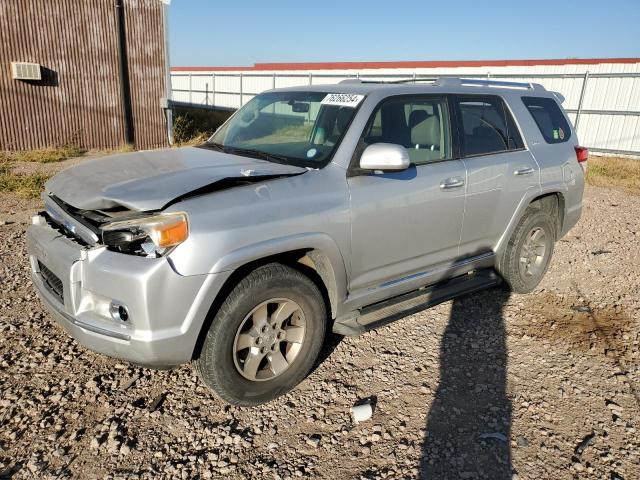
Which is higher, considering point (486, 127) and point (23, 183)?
point (486, 127)

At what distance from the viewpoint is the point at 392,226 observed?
345cm

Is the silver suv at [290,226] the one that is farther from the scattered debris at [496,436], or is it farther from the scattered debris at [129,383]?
the scattered debris at [496,436]

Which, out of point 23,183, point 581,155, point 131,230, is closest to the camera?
point 131,230

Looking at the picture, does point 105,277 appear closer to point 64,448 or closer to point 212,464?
point 64,448

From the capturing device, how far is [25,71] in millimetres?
11398

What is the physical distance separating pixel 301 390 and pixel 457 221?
5.85 ft

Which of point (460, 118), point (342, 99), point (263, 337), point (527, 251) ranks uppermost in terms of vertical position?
point (342, 99)

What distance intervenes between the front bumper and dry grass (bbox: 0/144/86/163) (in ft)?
31.7

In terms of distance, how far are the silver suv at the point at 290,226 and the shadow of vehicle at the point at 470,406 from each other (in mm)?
373

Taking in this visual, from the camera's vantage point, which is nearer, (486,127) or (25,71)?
(486,127)

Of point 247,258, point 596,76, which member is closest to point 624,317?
point 247,258

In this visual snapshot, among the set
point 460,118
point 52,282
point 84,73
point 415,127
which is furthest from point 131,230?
Result: point 84,73

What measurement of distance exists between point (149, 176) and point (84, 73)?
11.1m

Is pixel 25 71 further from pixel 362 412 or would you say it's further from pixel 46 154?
pixel 362 412
